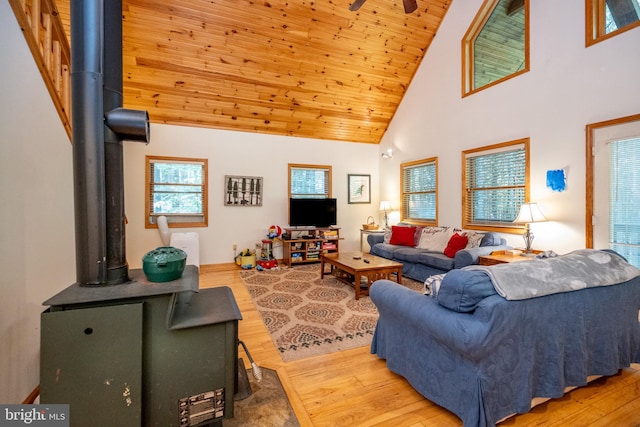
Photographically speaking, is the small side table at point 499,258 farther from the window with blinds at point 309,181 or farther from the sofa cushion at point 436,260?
the window with blinds at point 309,181

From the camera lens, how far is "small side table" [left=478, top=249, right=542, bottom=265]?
128 inches

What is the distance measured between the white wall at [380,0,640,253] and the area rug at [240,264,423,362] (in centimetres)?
190

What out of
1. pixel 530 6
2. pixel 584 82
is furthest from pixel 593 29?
pixel 530 6

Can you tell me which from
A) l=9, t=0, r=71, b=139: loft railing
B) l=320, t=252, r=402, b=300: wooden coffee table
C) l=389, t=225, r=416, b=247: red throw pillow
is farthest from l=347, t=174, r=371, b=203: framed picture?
l=9, t=0, r=71, b=139: loft railing

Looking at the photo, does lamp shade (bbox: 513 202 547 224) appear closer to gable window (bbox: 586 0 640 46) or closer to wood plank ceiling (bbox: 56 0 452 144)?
gable window (bbox: 586 0 640 46)

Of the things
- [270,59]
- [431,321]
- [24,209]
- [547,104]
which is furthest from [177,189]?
[547,104]

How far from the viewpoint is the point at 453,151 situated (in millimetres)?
4828

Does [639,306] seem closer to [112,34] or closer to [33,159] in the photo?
[112,34]

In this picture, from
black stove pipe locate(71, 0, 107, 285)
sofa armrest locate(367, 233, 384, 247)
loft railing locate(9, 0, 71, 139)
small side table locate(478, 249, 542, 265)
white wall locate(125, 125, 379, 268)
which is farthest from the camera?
sofa armrest locate(367, 233, 384, 247)

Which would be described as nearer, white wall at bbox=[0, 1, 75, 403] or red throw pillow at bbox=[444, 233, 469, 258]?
white wall at bbox=[0, 1, 75, 403]

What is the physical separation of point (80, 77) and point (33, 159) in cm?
81

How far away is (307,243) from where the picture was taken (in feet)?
18.6

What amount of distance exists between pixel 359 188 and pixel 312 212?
1417 millimetres
